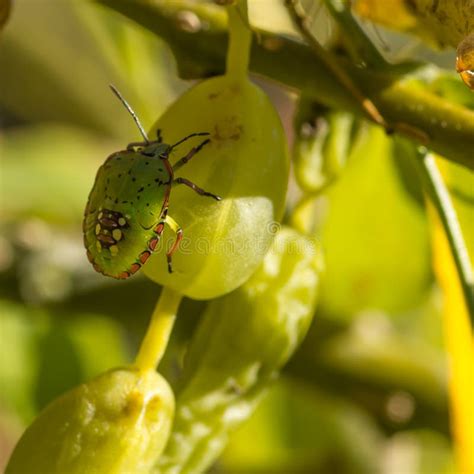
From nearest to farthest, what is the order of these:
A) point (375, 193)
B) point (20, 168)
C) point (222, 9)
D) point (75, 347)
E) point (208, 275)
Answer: point (208, 275) < point (222, 9) < point (375, 193) < point (75, 347) < point (20, 168)

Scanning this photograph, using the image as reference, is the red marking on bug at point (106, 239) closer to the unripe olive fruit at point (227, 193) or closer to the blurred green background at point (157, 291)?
the unripe olive fruit at point (227, 193)

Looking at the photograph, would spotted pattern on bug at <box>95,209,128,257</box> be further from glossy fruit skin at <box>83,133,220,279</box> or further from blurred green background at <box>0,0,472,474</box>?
blurred green background at <box>0,0,472,474</box>

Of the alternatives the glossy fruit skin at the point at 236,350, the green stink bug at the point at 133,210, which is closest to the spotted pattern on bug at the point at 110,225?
the green stink bug at the point at 133,210

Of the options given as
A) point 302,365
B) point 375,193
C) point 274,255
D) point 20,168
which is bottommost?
point 20,168

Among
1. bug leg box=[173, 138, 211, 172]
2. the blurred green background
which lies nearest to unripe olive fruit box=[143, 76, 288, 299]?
bug leg box=[173, 138, 211, 172]

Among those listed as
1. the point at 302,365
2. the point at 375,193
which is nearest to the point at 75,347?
the point at 302,365

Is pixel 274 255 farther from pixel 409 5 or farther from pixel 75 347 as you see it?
pixel 75 347

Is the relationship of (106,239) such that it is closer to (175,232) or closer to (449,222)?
(175,232)

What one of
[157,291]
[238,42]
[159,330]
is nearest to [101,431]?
[159,330]
